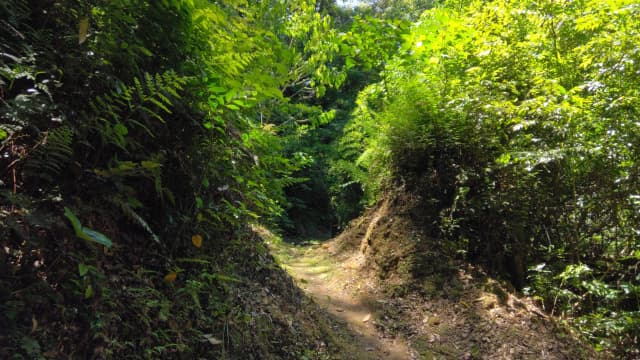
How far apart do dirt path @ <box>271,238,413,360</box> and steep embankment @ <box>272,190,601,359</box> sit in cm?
2

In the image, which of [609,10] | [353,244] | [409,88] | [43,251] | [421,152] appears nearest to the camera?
[43,251]

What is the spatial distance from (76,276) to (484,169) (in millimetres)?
5323

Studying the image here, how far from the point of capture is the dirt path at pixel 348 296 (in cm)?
472

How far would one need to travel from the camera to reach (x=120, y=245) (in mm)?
2109

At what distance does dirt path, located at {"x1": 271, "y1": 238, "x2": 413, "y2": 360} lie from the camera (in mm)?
4719

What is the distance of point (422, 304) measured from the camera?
5.52m

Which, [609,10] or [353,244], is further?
[353,244]

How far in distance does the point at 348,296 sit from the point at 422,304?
4.01 feet

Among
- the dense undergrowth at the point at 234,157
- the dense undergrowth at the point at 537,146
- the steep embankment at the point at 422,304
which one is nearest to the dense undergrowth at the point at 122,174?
the dense undergrowth at the point at 234,157

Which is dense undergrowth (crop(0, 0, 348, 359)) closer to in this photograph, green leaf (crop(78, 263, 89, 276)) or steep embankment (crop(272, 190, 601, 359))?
green leaf (crop(78, 263, 89, 276))

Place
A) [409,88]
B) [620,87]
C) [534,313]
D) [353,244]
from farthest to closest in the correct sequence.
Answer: [353,244], [409,88], [534,313], [620,87]

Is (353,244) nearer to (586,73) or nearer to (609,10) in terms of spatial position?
(586,73)

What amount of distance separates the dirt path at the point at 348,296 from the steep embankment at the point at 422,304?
0.05 ft

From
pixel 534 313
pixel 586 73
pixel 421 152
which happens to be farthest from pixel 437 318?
pixel 586 73
